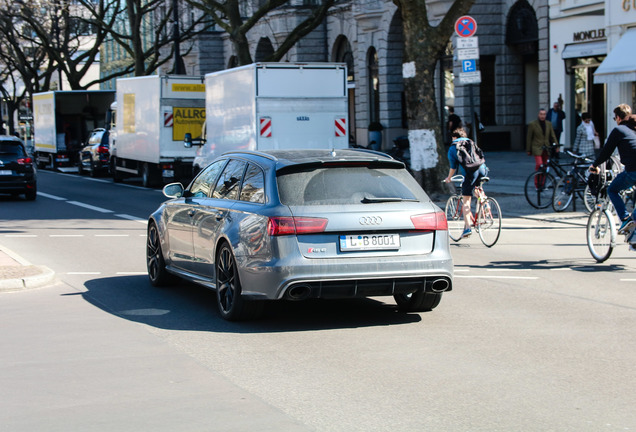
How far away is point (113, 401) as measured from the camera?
604 cm

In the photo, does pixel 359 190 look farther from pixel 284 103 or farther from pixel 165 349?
pixel 284 103

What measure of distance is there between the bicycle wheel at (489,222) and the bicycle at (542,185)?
504 centimetres

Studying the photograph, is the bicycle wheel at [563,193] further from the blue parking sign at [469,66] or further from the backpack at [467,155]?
the backpack at [467,155]

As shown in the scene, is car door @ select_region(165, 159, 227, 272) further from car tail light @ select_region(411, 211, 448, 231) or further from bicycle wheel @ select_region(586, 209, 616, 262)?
bicycle wheel @ select_region(586, 209, 616, 262)

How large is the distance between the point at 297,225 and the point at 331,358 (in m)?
1.28

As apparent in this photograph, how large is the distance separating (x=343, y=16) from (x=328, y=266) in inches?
1567

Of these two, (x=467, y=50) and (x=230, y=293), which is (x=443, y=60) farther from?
(x=230, y=293)

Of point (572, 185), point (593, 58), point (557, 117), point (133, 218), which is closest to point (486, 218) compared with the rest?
point (572, 185)

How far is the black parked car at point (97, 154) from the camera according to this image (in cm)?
3641

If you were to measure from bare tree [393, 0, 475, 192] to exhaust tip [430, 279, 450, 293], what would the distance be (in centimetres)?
1326

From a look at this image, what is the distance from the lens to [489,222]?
14031 millimetres

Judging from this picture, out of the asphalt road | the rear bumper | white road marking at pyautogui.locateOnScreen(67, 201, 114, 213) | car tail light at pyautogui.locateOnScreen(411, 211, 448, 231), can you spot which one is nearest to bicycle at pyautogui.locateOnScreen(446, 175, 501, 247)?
the asphalt road

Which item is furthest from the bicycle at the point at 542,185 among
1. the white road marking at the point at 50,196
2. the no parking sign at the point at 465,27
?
the white road marking at the point at 50,196

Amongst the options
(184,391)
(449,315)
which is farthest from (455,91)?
(184,391)
